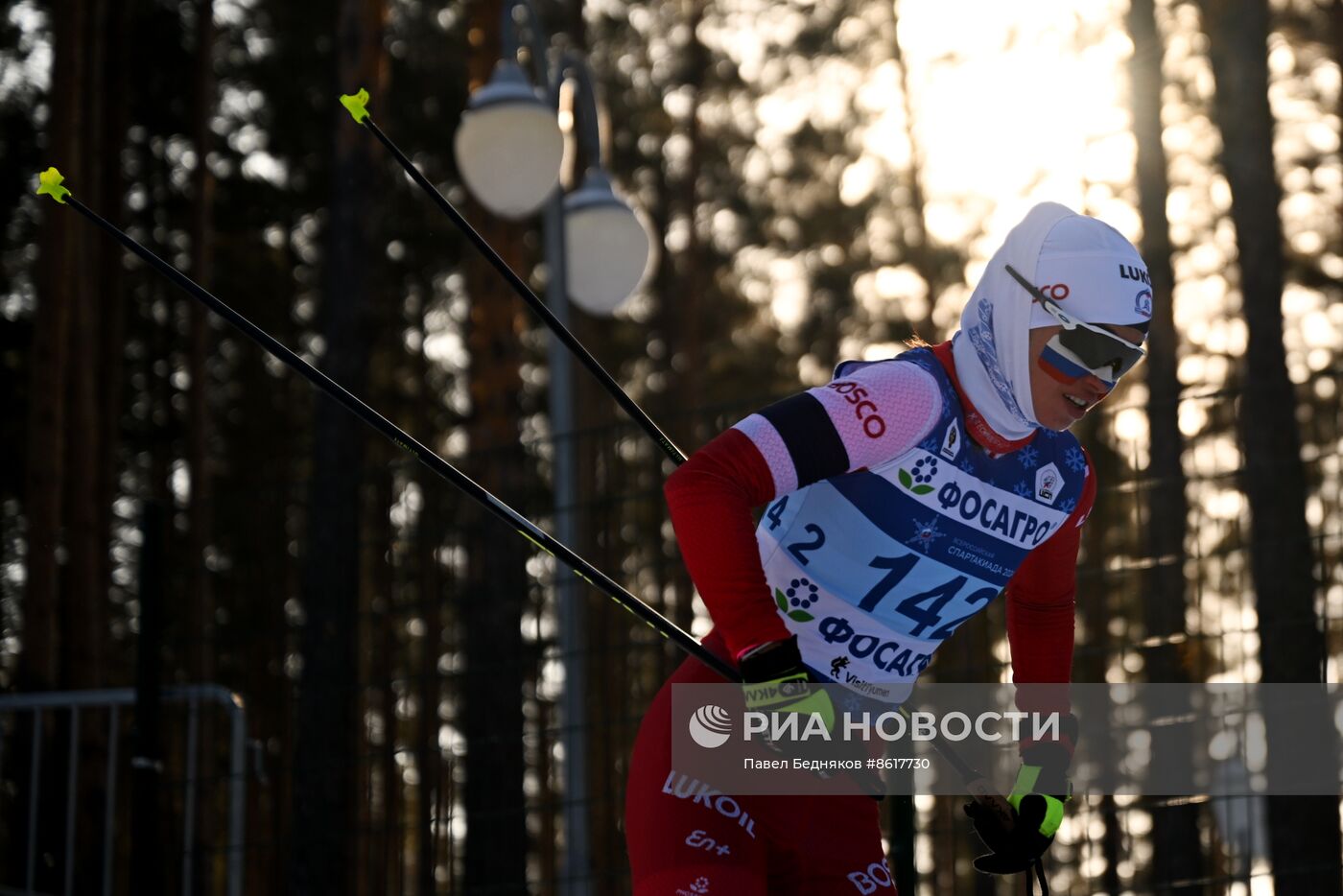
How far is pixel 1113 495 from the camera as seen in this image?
659 cm

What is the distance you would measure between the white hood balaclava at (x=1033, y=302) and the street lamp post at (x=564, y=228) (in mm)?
3287

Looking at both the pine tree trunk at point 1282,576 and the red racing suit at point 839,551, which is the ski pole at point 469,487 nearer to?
the red racing suit at point 839,551

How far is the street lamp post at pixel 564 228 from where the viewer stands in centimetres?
707

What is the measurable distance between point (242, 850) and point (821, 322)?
1873 cm

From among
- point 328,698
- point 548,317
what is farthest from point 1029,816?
point 328,698

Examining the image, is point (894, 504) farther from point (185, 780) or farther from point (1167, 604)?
point (185, 780)

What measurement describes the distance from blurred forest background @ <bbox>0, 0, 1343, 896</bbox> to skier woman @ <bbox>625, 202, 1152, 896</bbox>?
1914mm

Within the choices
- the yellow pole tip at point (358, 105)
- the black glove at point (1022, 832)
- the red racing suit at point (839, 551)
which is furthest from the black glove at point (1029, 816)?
the yellow pole tip at point (358, 105)

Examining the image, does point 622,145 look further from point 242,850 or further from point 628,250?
point 242,850

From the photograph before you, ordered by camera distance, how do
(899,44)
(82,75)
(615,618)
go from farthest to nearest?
(899,44), (82,75), (615,618)

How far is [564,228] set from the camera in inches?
352

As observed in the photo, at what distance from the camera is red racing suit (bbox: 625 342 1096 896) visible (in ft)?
12.0

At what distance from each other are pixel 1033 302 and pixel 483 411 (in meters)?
7.80

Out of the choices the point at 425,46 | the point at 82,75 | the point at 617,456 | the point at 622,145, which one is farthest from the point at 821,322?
the point at 617,456
